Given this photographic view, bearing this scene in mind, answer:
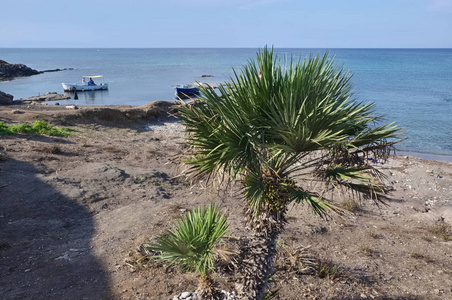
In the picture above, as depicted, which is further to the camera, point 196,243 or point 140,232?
point 140,232

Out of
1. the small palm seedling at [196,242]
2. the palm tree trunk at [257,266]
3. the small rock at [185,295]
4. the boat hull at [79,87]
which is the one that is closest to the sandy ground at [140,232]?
the small rock at [185,295]

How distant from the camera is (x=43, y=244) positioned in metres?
8.34

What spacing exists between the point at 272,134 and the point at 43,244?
21.8ft

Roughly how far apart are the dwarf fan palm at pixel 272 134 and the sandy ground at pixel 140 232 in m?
0.80

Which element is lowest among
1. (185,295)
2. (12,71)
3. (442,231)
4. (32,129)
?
(442,231)

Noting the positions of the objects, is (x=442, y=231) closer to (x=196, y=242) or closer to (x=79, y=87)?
(x=196, y=242)

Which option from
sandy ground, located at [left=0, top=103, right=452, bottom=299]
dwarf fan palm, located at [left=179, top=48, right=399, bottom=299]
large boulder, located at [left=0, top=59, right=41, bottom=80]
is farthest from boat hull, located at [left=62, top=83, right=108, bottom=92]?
dwarf fan palm, located at [left=179, top=48, right=399, bottom=299]

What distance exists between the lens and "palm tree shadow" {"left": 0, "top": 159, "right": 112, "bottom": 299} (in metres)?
6.53

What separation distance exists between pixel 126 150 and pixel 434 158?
65.4 ft

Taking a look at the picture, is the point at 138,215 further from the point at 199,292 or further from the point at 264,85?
the point at 264,85

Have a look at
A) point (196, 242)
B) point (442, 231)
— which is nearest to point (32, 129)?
point (196, 242)

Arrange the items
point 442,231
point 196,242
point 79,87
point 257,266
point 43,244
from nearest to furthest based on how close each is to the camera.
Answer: point 196,242 < point 257,266 < point 43,244 < point 442,231 < point 79,87

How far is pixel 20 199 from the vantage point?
10.5m

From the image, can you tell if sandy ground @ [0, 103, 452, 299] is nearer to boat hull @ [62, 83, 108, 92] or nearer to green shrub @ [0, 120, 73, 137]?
green shrub @ [0, 120, 73, 137]
